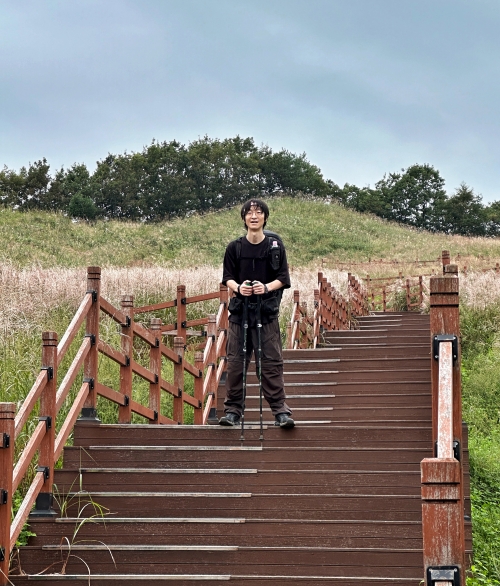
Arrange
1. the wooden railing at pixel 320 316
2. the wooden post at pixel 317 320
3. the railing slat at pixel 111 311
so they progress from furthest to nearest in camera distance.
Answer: the wooden post at pixel 317 320 → the wooden railing at pixel 320 316 → the railing slat at pixel 111 311

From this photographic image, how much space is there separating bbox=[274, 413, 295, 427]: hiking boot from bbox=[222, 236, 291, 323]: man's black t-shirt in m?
0.87

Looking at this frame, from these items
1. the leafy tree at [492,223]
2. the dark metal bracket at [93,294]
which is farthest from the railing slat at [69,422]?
the leafy tree at [492,223]

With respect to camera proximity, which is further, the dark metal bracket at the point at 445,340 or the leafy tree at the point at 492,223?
the leafy tree at the point at 492,223

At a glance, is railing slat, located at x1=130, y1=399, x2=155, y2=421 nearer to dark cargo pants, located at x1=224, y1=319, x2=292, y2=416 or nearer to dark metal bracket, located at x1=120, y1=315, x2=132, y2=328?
dark metal bracket, located at x1=120, y1=315, x2=132, y2=328

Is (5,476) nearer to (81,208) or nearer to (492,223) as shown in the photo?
(81,208)

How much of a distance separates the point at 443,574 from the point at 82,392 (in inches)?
178

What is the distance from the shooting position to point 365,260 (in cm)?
4234

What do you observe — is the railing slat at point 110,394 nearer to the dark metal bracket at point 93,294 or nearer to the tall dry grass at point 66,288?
the dark metal bracket at point 93,294

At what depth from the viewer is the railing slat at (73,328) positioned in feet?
22.3

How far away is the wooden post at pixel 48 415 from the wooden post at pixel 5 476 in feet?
2.72

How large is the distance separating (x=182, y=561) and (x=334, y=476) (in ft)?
4.61

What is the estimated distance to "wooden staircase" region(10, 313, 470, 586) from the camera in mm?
5844

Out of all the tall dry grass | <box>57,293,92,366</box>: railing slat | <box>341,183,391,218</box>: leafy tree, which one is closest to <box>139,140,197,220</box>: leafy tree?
<box>341,183,391,218</box>: leafy tree

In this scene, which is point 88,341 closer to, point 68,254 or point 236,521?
point 236,521
